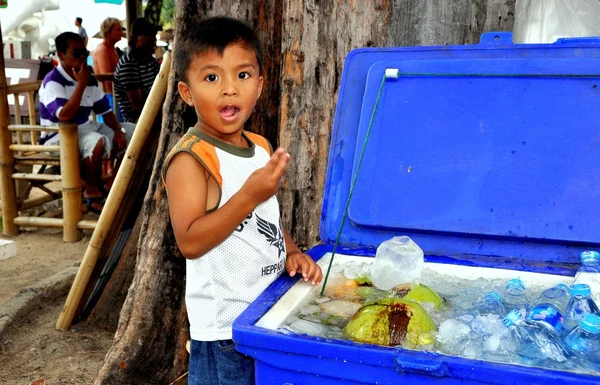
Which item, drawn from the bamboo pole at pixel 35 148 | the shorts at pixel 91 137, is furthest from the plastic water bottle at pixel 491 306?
the shorts at pixel 91 137

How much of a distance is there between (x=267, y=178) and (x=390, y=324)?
41 centimetres

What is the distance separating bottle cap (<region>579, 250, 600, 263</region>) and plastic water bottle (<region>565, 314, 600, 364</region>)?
272 millimetres

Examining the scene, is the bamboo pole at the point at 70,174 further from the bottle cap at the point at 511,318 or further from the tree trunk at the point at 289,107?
the bottle cap at the point at 511,318

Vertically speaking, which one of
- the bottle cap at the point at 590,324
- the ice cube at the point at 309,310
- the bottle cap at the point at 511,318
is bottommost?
the ice cube at the point at 309,310

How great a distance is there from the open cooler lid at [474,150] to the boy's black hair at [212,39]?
14.4 inches

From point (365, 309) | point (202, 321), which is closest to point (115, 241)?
point (202, 321)

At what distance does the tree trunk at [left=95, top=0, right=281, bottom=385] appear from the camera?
7.39ft

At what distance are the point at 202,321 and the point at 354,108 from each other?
741 mm

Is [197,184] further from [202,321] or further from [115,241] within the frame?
[115,241]

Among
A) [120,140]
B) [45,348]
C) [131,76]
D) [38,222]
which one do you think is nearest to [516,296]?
[45,348]

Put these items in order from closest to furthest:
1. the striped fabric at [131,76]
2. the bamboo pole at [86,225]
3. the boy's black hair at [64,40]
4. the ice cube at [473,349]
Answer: the ice cube at [473,349]
the bamboo pole at [86,225]
the boy's black hair at [64,40]
the striped fabric at [131,76]

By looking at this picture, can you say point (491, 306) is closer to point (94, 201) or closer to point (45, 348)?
point (45, 348)

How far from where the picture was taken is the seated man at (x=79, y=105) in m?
5.18

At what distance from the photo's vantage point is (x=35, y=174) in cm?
516
